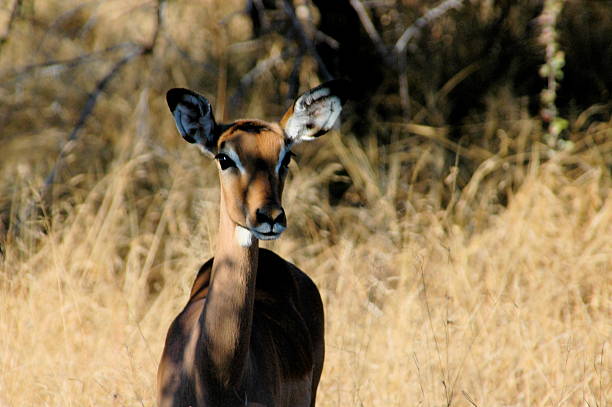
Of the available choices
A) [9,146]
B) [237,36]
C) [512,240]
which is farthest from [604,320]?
[237,36]

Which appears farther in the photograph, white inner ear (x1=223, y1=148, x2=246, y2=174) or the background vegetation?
the background vegetation

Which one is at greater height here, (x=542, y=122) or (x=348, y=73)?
(x=348, y=73)

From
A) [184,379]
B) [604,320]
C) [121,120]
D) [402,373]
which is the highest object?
[121,120]

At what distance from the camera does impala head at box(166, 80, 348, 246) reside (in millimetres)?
3529

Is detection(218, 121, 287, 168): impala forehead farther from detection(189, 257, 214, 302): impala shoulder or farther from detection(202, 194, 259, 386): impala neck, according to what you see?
detection(189, 257, 214, 302): impala shoulder

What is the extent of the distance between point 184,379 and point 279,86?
6.02 metres

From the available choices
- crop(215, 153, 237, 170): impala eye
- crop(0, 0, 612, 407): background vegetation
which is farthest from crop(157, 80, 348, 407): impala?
crop(0, 0, 612, 407): background vegetation

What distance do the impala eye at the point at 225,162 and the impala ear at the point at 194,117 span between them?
253 mm

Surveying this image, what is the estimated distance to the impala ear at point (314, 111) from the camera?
162 inches

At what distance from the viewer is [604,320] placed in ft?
17.9

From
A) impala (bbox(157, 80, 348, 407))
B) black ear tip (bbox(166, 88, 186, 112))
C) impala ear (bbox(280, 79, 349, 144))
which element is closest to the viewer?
impala (bbox(157, 80, 348, 407))

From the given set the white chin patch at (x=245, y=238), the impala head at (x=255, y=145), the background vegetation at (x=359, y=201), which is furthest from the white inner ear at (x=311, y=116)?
the background vegetation at (x=359, y=201)

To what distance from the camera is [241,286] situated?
3682 mm

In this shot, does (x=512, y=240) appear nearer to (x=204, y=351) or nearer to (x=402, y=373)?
(x=402, y=373)
